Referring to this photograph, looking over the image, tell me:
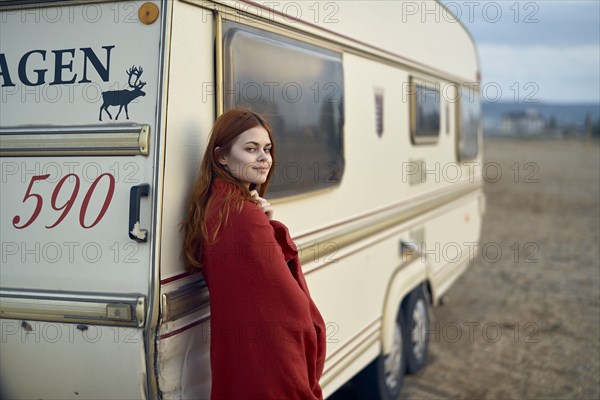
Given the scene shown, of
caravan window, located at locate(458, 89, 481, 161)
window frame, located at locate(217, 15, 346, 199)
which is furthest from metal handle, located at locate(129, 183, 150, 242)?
caravan window, located at locate(458, 89, 481, 161)

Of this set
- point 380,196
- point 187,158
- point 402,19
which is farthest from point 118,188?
point 402,19

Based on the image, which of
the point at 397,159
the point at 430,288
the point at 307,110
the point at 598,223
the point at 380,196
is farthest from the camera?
the point at 598,223

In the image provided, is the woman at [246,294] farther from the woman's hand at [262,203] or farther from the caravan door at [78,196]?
the caravan door at [78,196]

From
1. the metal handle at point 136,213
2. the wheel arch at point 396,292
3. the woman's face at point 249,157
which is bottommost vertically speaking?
the wheel arch at point 396,292

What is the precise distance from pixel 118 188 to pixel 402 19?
3032 mm

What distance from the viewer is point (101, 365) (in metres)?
2.33

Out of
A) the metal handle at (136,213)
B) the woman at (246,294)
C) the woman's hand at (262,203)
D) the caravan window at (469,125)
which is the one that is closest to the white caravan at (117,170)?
the metal handle at (136,213)

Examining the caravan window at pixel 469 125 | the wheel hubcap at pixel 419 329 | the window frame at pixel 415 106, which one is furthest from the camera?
the caravan window at pixel 469 125

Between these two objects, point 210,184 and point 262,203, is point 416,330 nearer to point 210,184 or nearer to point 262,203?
point 262,203

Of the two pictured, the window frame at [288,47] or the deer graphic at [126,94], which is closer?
the deer graphic at [126,94]

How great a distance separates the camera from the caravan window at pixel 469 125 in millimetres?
6582

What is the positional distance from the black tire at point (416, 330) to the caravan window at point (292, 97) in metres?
1.81

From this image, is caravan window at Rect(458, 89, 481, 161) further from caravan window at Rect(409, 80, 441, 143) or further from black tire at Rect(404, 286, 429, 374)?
black tire at Rect(404, 286, 429, 374)

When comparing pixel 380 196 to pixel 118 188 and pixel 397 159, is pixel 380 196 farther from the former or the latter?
pixel 118 188
